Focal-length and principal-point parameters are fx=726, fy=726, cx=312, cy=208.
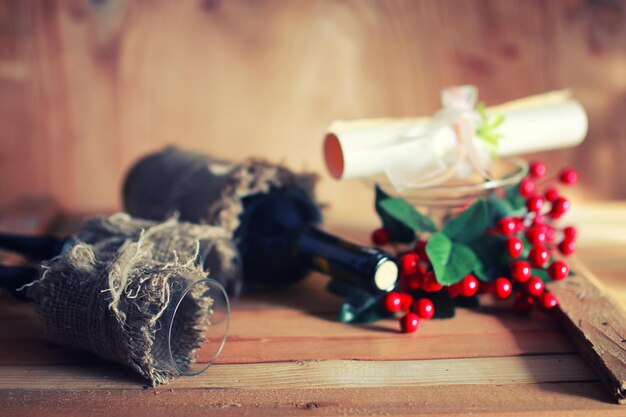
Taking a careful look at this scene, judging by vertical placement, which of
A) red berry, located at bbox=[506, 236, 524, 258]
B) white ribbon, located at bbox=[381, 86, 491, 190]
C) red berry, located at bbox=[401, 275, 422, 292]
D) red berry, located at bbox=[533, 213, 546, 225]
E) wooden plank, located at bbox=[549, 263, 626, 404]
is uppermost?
white ribbon, located at bbox=[381, 86, 491, 190]

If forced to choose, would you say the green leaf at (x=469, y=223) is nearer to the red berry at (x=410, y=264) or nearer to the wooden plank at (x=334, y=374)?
the red berry at (x=410, y=264)

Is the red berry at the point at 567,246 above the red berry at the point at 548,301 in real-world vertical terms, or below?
above

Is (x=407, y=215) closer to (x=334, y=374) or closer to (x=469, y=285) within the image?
(x=469, y=285)

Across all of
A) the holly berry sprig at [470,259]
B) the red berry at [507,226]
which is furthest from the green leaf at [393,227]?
the red berry at [507,226]

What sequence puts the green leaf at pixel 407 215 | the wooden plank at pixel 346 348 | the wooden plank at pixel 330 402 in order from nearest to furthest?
the wooden plank at pixel 330 402 → the wooden plank at pixel 346 348 → the green leaf at pixel 407 215

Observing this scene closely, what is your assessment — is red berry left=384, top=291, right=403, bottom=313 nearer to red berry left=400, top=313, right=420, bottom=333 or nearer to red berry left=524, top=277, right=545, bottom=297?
red berry left=400, top=313, right=420, bottom=333

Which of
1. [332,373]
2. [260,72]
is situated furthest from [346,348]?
[260,72]

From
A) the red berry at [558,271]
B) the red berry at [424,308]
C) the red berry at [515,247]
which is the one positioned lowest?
the red berry at [424,308]

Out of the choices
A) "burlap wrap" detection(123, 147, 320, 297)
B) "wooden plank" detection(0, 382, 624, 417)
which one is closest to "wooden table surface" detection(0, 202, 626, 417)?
"wooden plank" detection(0, 382, 624, 417)
